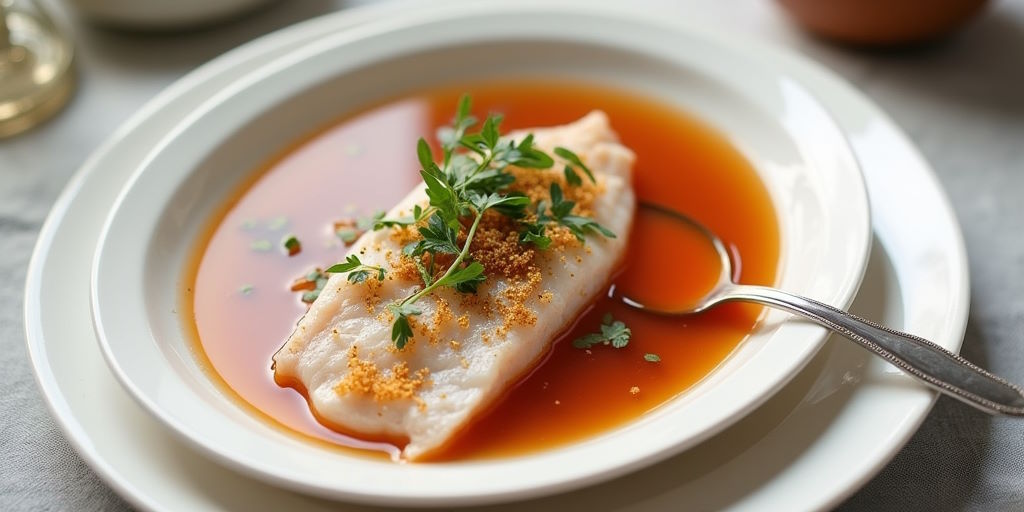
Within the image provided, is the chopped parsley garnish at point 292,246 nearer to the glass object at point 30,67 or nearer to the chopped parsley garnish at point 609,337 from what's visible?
the chopped parsley garnish at point 609,337

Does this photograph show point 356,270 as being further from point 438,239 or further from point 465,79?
point 465,79

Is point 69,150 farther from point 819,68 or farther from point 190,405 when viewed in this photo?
point 819,68

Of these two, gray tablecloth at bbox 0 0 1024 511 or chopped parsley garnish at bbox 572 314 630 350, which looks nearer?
gray tablecloth at bbox 0 0 1024 511

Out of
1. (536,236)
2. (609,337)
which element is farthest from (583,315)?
(536,236)

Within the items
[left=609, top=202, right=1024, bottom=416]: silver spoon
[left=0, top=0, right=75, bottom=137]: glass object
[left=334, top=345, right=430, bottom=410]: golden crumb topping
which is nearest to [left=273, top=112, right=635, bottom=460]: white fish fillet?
[left=334, top=345, right=430, bottom=410]: golden crumb topping

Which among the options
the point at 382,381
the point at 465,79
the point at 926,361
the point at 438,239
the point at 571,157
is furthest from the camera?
the point at 465,79

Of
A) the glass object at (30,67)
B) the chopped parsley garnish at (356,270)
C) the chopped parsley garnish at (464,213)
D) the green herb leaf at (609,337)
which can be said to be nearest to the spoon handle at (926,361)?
the green herb leaf at (609,337)

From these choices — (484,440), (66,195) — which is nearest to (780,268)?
(484,440)

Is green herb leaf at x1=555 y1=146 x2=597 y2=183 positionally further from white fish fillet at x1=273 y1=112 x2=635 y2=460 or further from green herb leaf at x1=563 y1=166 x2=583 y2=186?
white fish fillet at x1=273 y1=112 x2=635 y2=460
